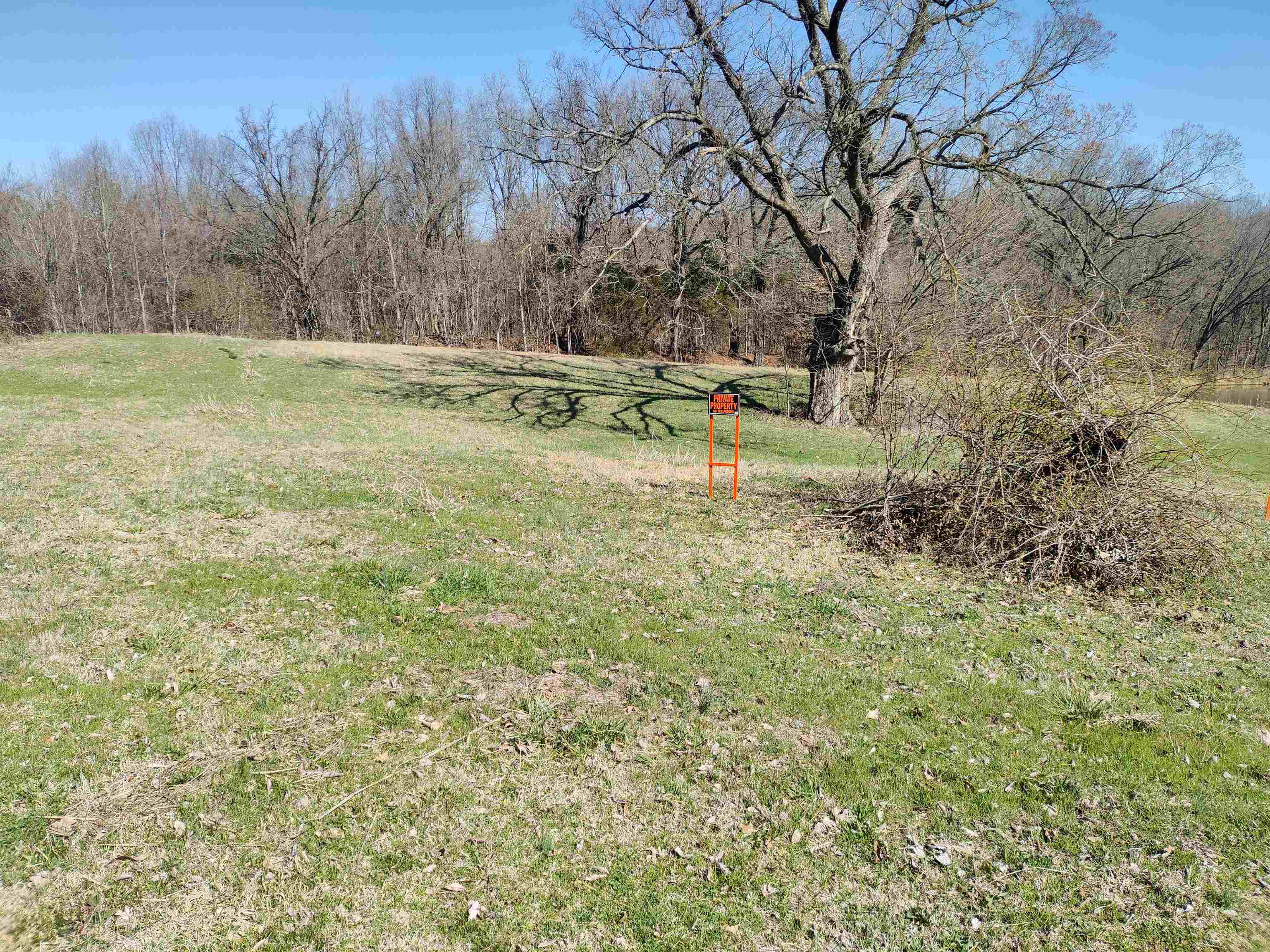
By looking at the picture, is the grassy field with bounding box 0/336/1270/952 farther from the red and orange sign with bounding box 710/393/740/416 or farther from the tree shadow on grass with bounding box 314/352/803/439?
the tree shadow on grass with bounding box 314/352/803/439

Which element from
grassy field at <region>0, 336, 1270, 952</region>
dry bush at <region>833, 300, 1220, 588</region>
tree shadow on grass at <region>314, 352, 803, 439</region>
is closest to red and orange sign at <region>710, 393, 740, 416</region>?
grassy field at <region>0, 336, 1270, 952</region>

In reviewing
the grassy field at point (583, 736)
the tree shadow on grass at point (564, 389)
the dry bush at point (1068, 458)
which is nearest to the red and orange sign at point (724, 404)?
the grassy field at point (583, 736)

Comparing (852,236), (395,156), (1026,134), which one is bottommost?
(852,236)

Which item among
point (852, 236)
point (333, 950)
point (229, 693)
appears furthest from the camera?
point (852, 236)

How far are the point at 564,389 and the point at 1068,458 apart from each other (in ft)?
57.3

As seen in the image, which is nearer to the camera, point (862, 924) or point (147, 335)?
point (862, 924)

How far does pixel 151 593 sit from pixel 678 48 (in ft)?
47.9

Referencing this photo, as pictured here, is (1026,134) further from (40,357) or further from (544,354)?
(40,357)

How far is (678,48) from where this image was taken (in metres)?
15.4

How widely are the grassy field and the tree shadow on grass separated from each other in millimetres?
10565

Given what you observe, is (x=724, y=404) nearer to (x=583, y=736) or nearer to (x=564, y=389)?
(x=583, y=736)

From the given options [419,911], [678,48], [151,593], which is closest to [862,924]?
[419,911]

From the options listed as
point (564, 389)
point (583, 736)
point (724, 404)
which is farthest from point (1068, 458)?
point (564, 389)

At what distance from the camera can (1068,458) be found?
7.74 m
